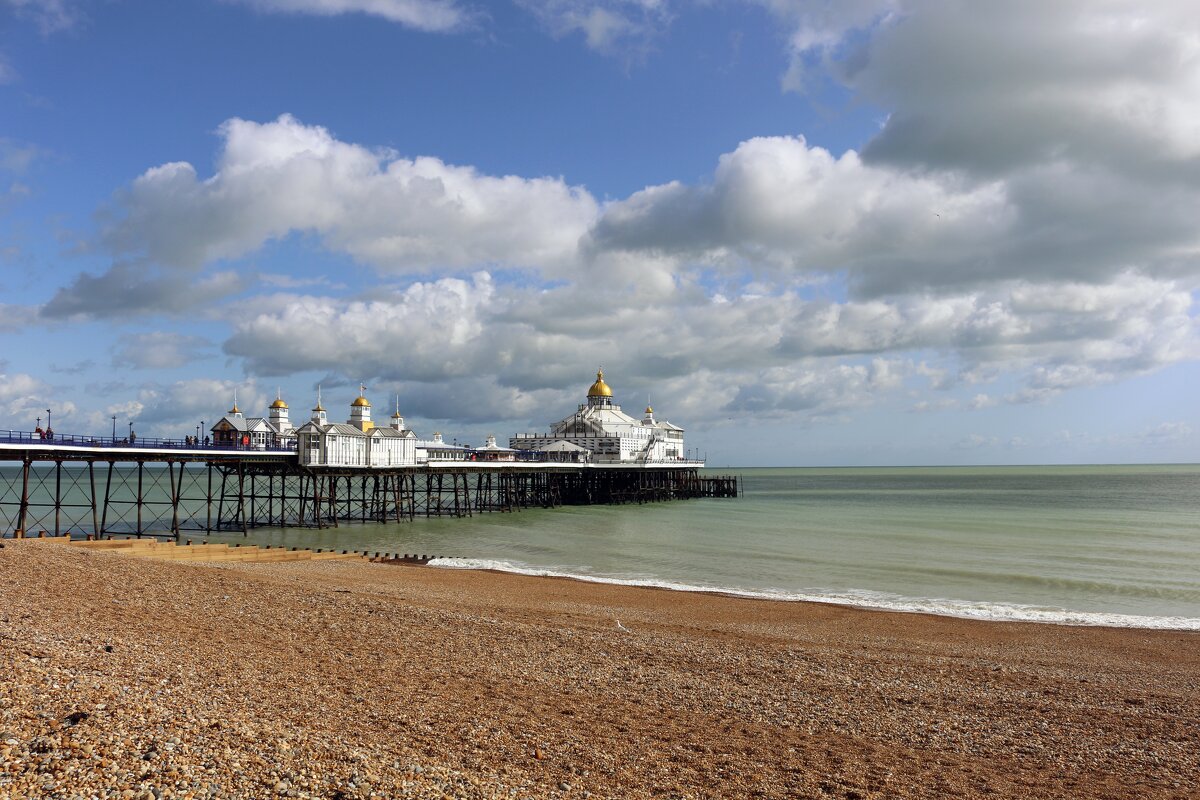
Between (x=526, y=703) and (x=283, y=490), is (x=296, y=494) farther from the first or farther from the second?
(x=526, y=703)

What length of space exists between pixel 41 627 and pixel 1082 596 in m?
25.4

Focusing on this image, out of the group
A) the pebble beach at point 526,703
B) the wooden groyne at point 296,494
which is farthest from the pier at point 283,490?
the pebble beach at point 526,703

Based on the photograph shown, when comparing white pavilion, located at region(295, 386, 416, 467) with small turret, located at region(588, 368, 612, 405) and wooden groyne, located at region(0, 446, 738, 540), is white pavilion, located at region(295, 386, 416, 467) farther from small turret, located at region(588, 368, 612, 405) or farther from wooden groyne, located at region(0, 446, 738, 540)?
small turret, located at region(588, 368, 612, 405)

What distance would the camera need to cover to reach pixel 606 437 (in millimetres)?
81312

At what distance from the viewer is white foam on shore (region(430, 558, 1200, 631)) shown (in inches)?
795

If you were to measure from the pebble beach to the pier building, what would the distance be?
191 feet

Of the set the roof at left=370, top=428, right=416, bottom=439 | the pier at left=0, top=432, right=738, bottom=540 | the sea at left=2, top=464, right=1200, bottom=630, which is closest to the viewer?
the sea at left=2, top=464, right=1200, bottom=630

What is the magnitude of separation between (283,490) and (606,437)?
40.7 meters

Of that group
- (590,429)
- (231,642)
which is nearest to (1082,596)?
(231,642)

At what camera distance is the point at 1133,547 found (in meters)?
35.8

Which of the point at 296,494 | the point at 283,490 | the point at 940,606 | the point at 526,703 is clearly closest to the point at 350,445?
the point at 283,490

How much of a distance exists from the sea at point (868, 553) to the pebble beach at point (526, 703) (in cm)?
579

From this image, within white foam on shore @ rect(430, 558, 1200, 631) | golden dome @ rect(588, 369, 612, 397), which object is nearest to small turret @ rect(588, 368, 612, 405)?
golden dome @ rect(588, 369, 612, 397)

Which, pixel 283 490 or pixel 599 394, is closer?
pixel 283 490
